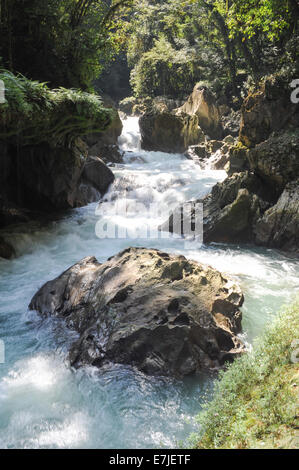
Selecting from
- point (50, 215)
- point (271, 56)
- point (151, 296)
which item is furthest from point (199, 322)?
point (271, 56)

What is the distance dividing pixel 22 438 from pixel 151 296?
6.82ft

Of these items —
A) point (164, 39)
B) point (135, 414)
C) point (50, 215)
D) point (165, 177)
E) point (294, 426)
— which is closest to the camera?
point (294, 426)

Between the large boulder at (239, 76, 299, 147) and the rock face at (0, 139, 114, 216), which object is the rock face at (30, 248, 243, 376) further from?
the large boulder at (239, 76, 299, 147)

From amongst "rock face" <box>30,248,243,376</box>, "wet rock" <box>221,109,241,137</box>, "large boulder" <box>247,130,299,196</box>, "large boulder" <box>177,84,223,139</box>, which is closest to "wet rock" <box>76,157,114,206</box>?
"large boulder" <box>247,130,299,196</box>

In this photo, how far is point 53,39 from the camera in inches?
400

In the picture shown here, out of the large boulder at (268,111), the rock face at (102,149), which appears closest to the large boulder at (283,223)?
the large boulder at (268,111)

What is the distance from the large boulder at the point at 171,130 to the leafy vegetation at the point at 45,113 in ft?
35.8

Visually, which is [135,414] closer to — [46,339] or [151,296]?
[151,296]

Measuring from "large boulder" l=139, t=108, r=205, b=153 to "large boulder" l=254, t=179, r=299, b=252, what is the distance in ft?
39.7

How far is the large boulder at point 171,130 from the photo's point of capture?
20031mm

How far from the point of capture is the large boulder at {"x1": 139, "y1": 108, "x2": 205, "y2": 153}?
65.7 ft

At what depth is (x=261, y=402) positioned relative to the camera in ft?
7.89

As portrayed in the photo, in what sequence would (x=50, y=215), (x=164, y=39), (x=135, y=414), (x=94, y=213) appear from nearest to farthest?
1. (x=135, y=414)
2. (x=50, y=215)
3. (x=94, y=213)
4. (x=164, y=39)

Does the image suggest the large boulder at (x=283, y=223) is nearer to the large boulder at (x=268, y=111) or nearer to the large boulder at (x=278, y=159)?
the large boulder at (x=278, y=159)
